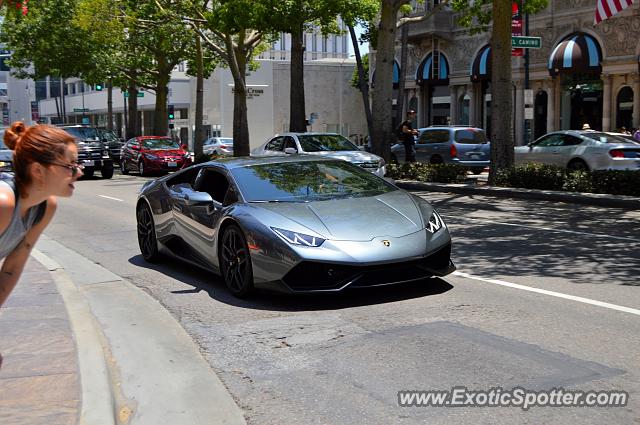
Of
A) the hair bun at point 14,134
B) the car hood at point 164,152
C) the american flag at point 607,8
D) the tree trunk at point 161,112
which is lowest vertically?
the car hood at point 164,152

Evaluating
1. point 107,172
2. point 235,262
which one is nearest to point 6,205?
point 235,262

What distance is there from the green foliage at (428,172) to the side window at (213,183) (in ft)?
41.6

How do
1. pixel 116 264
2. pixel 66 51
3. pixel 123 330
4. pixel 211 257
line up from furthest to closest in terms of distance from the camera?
pixel 66 51 < pixel 116 264 < pixel 211 257 < pixel 123 330

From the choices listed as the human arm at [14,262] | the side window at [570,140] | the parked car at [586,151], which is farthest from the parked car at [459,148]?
the human arm at [14,262]

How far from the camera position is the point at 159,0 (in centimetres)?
2948

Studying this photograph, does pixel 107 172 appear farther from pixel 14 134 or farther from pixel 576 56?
pixel 14 134

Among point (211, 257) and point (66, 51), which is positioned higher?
point (66, 51)

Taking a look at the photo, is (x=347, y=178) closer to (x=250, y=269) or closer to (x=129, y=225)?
(x=250, y=269)

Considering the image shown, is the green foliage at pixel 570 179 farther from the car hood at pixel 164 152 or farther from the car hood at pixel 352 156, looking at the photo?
the car hood at pixel 164 152

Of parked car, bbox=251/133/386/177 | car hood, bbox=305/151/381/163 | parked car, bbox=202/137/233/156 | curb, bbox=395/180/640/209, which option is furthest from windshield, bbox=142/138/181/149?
car hood, bbox=305/151/381/163

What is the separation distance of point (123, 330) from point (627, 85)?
29.3 m

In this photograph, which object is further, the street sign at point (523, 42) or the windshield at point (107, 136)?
the windshield at point (107, 136)

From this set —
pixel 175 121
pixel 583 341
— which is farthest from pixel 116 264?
pixel 175 121

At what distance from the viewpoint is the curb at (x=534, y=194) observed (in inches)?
595
